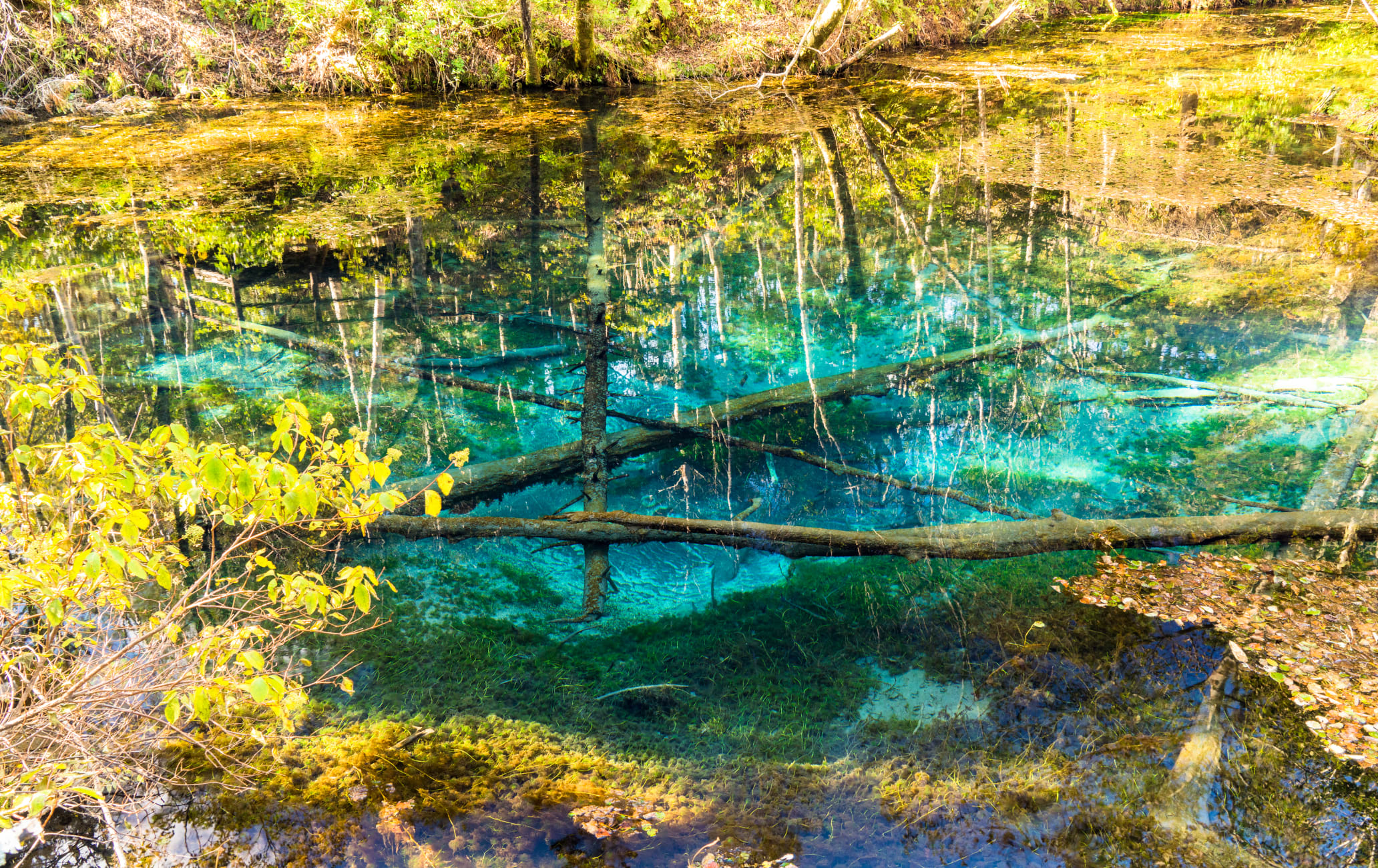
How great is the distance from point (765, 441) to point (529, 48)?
1252 centimetres

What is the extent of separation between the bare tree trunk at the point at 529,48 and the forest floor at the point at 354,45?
0.24m

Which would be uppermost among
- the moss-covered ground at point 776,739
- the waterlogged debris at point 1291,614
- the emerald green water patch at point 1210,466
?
the emerald green water patch at point 1210,466

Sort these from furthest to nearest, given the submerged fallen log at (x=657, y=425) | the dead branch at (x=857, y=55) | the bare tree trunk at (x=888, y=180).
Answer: the dead branch at (x=857, y=55) → the bare tree trunk at (x=888, y=180) → the submerged fallen log at (x=657, y=425)

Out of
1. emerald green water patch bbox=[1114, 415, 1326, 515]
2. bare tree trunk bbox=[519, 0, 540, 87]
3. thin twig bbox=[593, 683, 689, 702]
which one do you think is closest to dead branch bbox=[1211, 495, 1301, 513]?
emerald green water patch bbox=[1114, 415, 1326, 515]

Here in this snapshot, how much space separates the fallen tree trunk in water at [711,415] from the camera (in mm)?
4863

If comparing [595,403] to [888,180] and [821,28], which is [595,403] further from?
[821,28]

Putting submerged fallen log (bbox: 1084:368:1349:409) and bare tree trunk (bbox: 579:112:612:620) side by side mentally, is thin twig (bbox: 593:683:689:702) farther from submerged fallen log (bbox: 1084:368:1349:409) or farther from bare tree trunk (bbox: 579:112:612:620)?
submerged fallen log (bbox: 1084:368:1349:409)

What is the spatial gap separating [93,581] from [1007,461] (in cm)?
472

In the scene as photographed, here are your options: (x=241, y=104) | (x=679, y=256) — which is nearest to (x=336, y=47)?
(x=241, y=104)

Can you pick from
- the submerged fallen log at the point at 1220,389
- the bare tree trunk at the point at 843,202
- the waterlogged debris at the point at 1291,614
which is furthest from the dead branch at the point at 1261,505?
the bare tree trunk at the point at 843,202

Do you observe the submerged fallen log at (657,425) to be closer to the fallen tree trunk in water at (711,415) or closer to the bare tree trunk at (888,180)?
the fallen tree trunk in water at (711,415)

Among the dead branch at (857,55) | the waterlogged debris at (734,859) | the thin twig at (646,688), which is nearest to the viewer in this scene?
the waterlogged debris at (734,859)

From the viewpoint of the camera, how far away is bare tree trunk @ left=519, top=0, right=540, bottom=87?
1392 centimetres

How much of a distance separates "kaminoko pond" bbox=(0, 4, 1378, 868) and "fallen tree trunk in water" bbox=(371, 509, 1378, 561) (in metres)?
0.04
